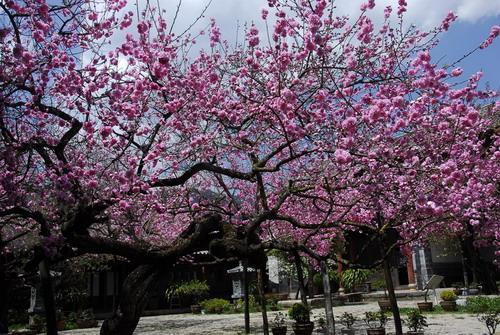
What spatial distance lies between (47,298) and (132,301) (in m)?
1.14

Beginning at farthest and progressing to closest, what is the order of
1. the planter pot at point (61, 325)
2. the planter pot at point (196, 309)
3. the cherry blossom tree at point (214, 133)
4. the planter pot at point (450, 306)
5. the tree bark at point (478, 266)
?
the planter pot at point (196, 309), the tree bark at point (478, 266), the planter pot at point (61, 325), the planter pot at point (450, 306), the cherry blossom tree at point (214, 133)

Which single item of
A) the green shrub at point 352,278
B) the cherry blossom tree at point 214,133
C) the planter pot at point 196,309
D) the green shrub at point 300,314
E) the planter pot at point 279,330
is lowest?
the planter pot at point 196,309

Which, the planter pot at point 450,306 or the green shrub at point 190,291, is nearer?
the planter pot at point 450,306

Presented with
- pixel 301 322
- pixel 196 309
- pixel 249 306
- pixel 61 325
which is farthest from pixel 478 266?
pixel 61 325

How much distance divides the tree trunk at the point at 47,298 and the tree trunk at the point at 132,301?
25.7 inches

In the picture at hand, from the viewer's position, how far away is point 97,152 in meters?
8.22

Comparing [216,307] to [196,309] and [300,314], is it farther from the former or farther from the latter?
[300,314]

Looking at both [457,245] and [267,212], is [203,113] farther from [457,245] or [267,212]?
[457,245]

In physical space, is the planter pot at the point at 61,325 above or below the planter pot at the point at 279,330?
below

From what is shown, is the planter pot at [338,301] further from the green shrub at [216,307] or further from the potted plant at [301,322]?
the potted plant at [301,322]

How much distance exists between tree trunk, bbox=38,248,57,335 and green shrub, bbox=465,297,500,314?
13264 millimetres

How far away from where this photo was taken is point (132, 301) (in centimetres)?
662

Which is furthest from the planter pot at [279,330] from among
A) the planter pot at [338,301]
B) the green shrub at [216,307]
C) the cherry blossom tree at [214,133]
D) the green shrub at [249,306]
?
the green shrub at [216,307]

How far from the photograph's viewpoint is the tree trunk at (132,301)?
6.49 m
